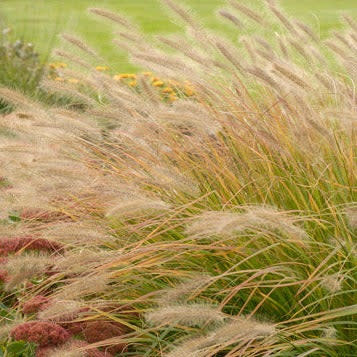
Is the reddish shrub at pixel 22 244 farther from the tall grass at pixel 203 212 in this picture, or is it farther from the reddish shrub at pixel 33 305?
the reddish shrub at pixel 33 305

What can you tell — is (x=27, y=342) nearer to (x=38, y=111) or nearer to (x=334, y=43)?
(x=38, y=111)

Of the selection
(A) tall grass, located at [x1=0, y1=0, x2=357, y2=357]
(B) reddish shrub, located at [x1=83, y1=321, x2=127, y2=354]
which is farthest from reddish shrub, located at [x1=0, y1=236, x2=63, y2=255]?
(B) reddish shrub, located at [x1=83, y1=321, x2=127, y2=354]

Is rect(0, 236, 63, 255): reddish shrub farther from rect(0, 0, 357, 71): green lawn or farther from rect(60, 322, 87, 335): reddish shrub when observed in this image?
rect(0, 0, 357, 71): green lawn

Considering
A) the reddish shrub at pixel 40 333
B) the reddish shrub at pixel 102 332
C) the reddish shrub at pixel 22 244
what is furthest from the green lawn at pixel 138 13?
the reddish shrub at pixel 40 333

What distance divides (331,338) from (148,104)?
131 cm

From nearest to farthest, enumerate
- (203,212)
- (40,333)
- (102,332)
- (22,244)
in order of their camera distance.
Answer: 1. (40,333)
2. (102,332)
3. (203,212)
4. (22,244)

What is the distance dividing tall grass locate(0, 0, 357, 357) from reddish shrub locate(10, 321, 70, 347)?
0.23 ft

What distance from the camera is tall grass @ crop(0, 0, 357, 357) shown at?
9.57 feet

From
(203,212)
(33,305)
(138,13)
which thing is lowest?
(138,13)

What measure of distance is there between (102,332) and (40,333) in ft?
0.89

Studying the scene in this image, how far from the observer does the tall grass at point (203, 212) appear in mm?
2918

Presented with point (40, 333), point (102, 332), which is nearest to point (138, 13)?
point (102, 332)

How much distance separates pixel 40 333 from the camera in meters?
3.02

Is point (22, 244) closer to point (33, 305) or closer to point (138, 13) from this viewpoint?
point (33, 305)
